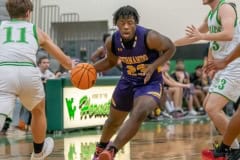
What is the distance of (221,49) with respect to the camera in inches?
245

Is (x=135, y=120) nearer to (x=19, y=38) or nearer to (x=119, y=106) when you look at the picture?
(x=119, y=106)

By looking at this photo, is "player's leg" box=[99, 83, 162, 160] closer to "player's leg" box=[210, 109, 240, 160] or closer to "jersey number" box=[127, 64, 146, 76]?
"jersey number" box=[127, 64, 146, 76]

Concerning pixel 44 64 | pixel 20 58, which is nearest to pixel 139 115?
pixel 20 58

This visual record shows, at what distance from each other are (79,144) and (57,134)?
6.30 feet

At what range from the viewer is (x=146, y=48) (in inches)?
226

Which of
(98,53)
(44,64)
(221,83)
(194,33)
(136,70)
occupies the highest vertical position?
(194,33)

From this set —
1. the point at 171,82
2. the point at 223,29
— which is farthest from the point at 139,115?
the point at 171,82

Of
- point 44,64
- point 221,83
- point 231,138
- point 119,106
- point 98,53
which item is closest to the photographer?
point 231,138

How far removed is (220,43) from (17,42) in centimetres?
230

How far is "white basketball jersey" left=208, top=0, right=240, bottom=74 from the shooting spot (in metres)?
6.10

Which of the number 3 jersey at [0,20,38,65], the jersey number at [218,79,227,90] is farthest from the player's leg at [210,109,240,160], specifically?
the number 3 jersey at [0,20,38,65]

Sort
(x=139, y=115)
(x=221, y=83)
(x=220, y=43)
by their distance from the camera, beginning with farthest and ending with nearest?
(x=220, y=43) < (x=221, y=83) < (x=139, y=115)

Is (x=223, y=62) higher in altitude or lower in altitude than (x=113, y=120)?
higher

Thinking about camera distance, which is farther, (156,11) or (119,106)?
(156,11)
